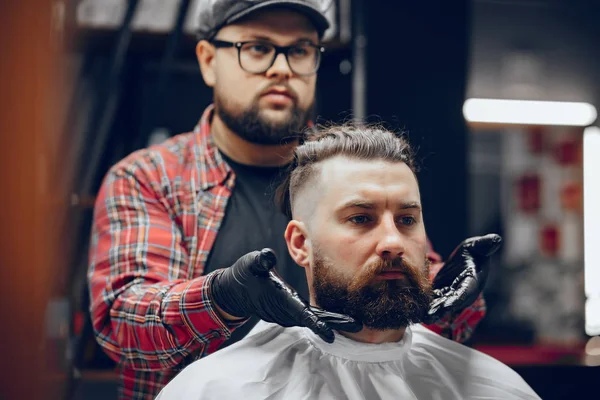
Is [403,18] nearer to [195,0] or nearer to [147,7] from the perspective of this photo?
[195,0]

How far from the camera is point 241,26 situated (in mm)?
1712

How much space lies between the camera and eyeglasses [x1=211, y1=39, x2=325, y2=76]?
1698 mm

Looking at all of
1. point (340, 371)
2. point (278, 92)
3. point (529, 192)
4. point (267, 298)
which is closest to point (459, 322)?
point (340, 371)

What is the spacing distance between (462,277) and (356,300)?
0.97 ft

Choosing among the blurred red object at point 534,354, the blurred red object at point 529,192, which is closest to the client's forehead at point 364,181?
the blurred red object at point 534,354

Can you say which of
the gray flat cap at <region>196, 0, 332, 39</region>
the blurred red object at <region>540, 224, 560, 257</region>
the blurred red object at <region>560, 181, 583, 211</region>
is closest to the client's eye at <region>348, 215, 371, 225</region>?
the gray flat cap at <region>196, 0, 332, 39</region>

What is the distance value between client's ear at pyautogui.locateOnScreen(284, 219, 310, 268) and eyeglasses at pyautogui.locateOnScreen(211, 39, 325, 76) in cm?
39

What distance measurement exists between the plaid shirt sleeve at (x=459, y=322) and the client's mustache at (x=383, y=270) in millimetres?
239

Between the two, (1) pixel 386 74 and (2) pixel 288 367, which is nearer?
(2) pixel 288 367

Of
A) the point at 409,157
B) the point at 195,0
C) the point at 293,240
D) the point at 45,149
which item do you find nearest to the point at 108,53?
the point at 195,0

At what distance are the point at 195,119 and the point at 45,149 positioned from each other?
20.4 inches

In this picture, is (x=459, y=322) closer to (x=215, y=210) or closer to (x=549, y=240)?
(x=215, y=210)

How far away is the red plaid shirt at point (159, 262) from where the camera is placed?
1.57m

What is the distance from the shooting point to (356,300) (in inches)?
58.2
